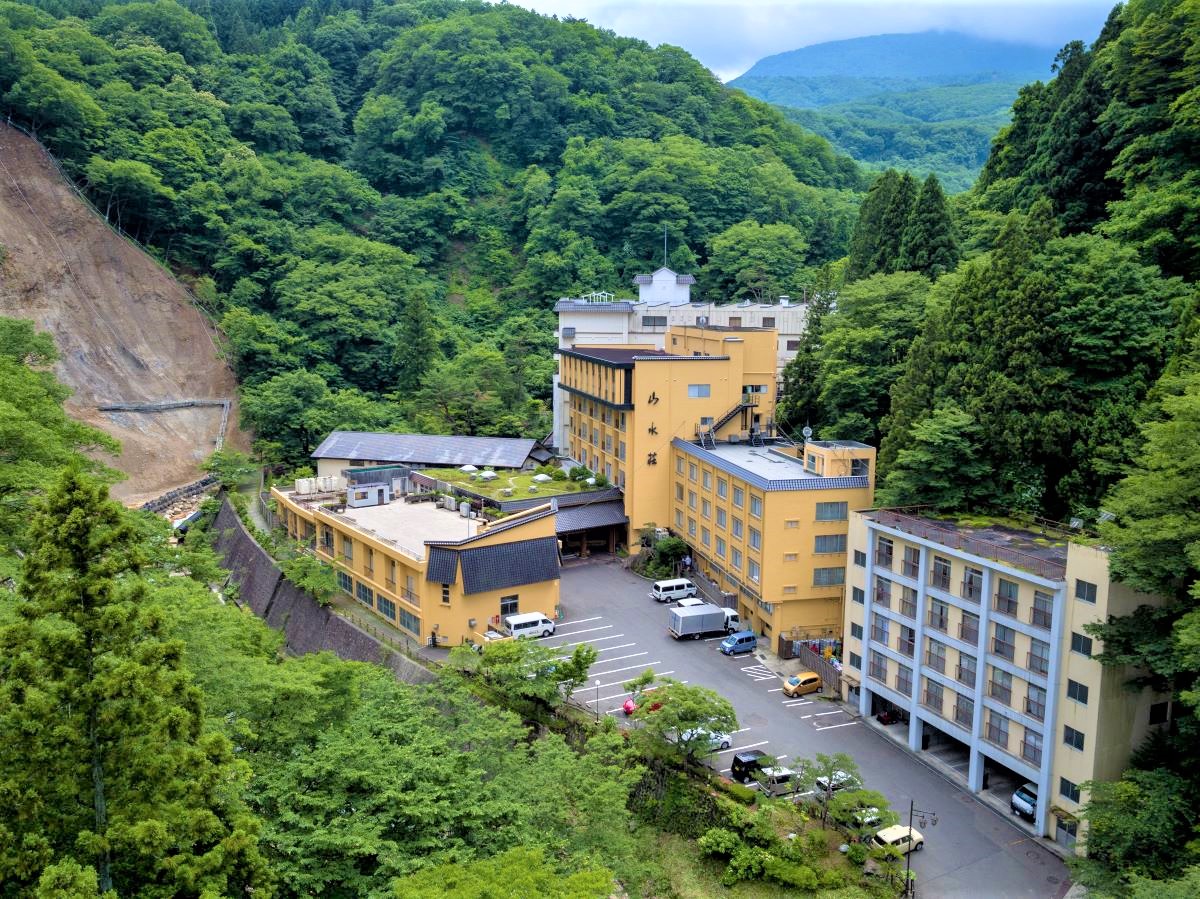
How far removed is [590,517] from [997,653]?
2077 cm

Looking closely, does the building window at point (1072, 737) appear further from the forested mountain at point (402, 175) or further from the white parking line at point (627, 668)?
the forested mountain at point (402, 175)

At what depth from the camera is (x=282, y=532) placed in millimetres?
41281

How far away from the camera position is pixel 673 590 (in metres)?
35.6

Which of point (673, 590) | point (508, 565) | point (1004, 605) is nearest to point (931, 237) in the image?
point (673, 590)

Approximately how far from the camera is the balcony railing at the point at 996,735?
22828mm

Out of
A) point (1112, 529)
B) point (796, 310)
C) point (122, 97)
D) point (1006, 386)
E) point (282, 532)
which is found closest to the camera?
point (1112, 529)

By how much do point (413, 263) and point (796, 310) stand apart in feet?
96.9

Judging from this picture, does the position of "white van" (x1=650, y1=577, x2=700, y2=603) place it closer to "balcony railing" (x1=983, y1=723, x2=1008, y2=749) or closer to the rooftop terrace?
the rooftop terrace

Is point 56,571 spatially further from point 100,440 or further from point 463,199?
point 463,199

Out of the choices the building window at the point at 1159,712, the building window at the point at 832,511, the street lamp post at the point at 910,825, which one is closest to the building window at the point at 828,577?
the building window at the point at 832,511

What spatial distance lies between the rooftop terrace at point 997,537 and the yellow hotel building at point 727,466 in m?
3.50

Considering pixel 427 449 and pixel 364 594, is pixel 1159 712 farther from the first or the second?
pixel 427 449

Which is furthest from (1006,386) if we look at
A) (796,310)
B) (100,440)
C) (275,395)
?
(275,395)

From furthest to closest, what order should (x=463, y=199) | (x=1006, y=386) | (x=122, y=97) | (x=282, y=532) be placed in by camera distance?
(x=463, y=199) → (x=122, y=97) → (x=282, y=532) → (x=1006, y=386)
